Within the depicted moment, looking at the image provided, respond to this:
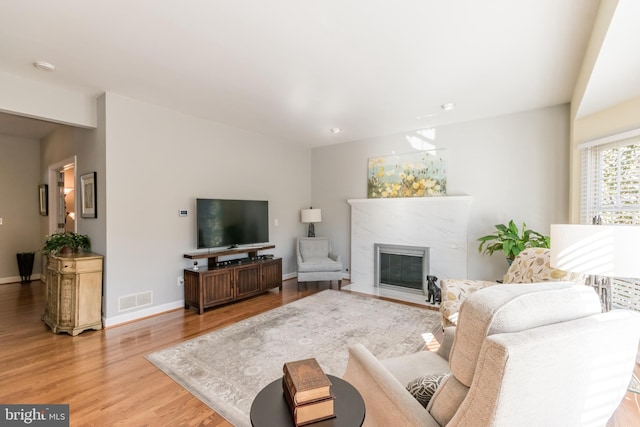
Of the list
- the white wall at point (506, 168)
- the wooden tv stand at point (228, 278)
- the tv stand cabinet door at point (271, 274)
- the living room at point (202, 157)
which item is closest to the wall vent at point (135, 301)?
the living room at point (202, 157)

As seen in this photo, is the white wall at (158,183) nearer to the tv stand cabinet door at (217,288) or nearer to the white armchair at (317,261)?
the tv stand cabinet door at (217,288)

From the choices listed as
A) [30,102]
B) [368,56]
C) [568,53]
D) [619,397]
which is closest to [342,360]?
[619,397]

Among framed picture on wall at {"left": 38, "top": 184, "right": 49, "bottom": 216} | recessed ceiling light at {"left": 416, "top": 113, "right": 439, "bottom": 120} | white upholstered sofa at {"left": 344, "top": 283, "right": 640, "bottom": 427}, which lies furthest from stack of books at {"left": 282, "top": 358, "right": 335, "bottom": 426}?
framed picture on wall at {"left": 38, "top": 184, "right": 49, "bottom": 216}

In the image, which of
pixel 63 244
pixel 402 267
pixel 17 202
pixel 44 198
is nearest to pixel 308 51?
pixel 63 244

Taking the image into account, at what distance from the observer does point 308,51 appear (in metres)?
2.54

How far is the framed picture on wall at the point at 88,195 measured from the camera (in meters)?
3.65

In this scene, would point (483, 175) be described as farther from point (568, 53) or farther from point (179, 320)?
point (179, 320)

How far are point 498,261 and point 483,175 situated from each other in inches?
49.5

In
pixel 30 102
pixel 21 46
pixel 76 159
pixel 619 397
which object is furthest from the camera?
pixel 76 159

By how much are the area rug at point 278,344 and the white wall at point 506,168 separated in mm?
1679

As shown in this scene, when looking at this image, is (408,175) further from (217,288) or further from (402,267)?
(217,288)

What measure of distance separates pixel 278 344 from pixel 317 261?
2.32 meters

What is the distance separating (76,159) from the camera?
4.15m

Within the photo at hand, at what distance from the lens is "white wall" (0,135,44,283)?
541 cm
